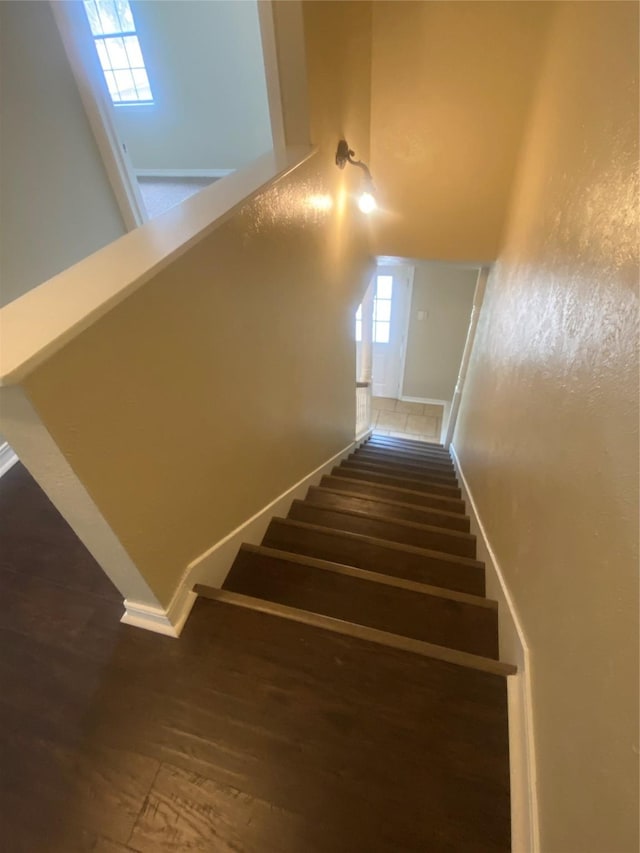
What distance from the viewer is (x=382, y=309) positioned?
18.1 ft

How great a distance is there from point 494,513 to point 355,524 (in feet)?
2.33

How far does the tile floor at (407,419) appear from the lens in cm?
584

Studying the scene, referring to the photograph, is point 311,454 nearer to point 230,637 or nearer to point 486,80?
point 230,637

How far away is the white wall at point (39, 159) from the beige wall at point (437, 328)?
11.7 ft

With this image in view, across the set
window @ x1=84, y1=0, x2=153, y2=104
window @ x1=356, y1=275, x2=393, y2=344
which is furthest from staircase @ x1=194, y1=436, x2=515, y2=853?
window @ x1=356, y1=275, x2=393, y2=344

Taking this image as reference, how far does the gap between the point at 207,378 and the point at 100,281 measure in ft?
1.34

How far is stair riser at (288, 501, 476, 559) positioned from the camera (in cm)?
208

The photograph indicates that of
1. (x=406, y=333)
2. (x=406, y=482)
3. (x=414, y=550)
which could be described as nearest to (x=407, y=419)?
(x=406, y=333)

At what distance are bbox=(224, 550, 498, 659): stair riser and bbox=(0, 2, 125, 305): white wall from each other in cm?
153

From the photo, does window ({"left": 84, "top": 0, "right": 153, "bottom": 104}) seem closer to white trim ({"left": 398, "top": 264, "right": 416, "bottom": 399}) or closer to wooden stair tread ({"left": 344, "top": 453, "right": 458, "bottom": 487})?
white trim ({"left": 398, "top": 264, "right": 416, "bottom": 399})

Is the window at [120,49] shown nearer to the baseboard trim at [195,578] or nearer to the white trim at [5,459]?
the white trim at [5,459]

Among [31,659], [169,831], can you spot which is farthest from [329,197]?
Answer: [169,831]

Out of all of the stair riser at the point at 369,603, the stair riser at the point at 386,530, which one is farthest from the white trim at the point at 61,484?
the stair riser at the point at 386,530

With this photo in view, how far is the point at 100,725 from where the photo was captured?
113 cm
